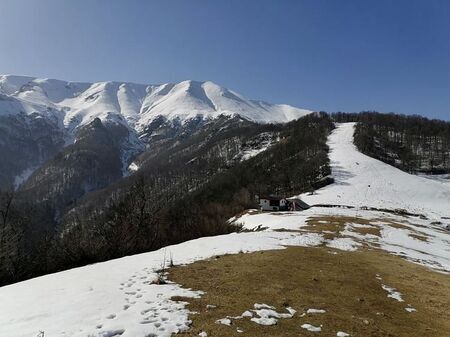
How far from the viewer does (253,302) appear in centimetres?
1576

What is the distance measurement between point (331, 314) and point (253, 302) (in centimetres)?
302

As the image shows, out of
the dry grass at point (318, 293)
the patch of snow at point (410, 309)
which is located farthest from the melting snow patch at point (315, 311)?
the patch of snow at point (410, 309)

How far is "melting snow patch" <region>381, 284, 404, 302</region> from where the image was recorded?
19.4 meters

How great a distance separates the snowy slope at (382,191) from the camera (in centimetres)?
11575

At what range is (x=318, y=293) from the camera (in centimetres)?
1828

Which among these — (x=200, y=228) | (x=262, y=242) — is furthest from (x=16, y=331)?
(x=200, y=228)

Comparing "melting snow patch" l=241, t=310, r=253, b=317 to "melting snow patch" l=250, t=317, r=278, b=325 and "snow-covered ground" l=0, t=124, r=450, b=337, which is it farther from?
"snow-covered ground" l=0, t=124, r=450, b=337

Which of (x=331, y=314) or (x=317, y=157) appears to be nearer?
(x=331, y=314)

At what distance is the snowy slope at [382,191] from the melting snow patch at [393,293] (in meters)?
92.4

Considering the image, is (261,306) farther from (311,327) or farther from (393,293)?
(393,293)

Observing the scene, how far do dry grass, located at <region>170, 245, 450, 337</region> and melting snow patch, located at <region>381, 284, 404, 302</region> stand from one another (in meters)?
0.31

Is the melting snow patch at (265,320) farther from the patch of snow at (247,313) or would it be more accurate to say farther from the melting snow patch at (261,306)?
the melting snow patch at (261,306)

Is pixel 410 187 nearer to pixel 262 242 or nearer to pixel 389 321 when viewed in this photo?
pixel 262 242

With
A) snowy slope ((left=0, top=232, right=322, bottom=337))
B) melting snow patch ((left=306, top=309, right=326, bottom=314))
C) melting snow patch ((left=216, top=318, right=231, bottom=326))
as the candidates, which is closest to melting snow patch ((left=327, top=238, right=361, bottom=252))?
snowy slope ((left=0, top=232, right=322, bottom=337))
